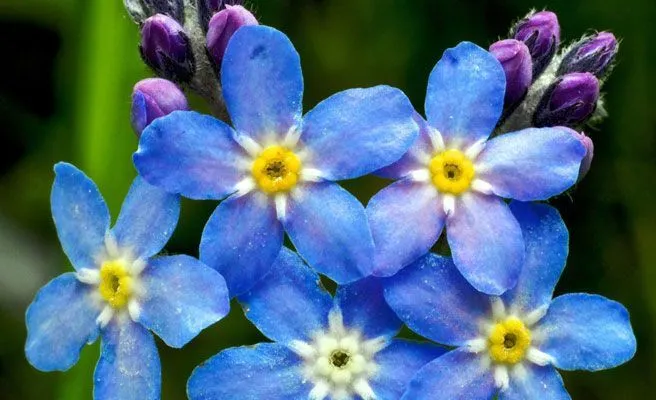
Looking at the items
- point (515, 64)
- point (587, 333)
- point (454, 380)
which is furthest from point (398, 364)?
point (515, 64)

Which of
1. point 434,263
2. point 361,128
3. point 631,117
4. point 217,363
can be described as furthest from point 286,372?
point 631,117

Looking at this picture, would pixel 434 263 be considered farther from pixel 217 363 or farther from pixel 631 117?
pixel 631 117

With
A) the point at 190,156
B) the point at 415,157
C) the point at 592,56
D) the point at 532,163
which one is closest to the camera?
the point at 190,156

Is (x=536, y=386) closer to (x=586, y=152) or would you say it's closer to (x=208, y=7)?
(x=586, y=152)

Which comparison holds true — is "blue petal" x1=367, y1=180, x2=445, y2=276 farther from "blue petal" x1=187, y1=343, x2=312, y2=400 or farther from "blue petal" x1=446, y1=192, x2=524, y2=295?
"blue petal" x1=187, y1=343, x2=312, y2=400

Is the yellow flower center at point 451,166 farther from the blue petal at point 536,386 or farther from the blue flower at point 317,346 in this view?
the blue petal at point 536,386

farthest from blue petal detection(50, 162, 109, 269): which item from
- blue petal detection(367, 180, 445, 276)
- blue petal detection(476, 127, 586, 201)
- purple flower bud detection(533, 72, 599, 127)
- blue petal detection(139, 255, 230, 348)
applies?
purple flower bud detection(533, 72, 599, 127)

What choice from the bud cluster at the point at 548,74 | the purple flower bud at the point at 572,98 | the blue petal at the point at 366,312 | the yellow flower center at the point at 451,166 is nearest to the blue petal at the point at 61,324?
the blue petal at the point at 366,312
